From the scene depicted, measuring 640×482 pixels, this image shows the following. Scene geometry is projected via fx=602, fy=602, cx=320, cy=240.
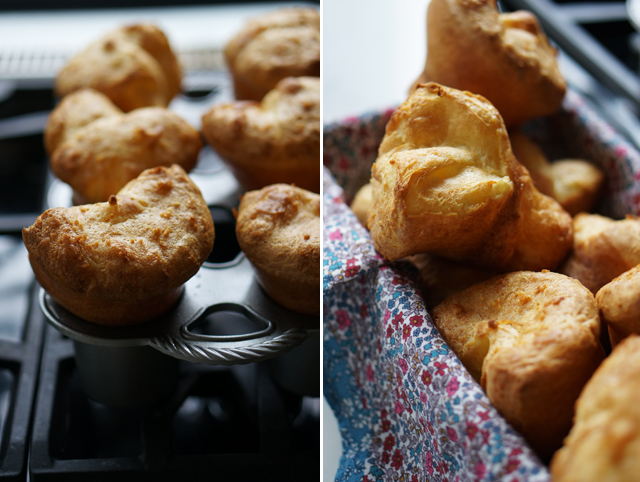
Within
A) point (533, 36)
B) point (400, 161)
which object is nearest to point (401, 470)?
point (400, 161)

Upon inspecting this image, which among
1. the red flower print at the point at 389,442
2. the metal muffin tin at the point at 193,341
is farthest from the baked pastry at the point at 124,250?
the red flower print at the point at 389,442

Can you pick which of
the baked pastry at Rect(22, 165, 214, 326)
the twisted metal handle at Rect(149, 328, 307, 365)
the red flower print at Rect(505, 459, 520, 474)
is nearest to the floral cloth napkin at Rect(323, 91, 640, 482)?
the red flower print at Rect(505, 459, 520, 474)

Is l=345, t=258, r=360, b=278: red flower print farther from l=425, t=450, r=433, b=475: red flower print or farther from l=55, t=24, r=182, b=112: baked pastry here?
l=55, t=24, r=182, b=112: baked pastry

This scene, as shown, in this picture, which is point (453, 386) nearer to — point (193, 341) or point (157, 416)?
point (193, 341)

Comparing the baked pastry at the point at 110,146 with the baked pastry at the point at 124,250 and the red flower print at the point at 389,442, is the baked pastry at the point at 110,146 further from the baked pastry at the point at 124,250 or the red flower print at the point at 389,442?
the red flower print at the point at 389,442

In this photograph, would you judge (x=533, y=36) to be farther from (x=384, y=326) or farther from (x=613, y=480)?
(x=613, y=480)

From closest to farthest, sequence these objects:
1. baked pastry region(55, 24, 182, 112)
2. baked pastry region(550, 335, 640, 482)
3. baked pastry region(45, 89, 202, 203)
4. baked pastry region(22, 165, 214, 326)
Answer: baked pastry region(550, 335, 640, 482) → baked pastry region(22, 165, 214, 326) → baked pastry region(45, 89, 202, 203) → baked pastry region(55, 24, 182, 112)

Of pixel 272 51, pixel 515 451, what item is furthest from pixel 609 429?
pixel 272 51
